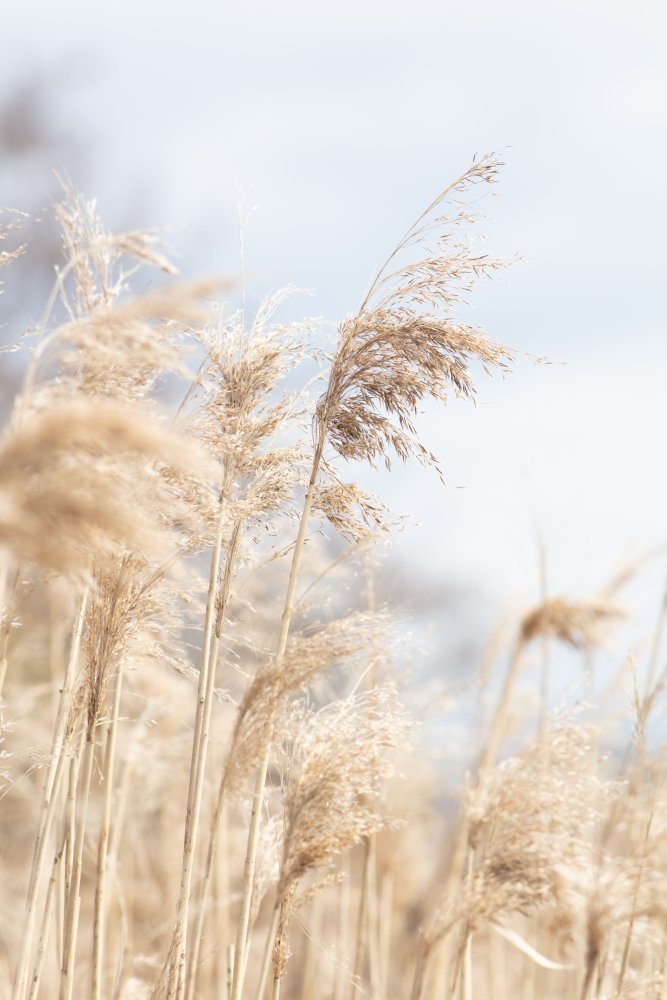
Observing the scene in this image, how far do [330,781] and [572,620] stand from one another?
2373 millimetres

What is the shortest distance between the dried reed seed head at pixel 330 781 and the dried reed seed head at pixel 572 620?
217 centimetres

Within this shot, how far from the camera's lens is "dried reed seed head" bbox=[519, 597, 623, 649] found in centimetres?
417

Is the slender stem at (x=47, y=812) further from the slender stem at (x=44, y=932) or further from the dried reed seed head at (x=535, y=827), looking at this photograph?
the dried reed seed head at (x=535, y=827)

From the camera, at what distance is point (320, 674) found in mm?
2000

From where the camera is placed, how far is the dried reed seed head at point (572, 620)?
4168 mm

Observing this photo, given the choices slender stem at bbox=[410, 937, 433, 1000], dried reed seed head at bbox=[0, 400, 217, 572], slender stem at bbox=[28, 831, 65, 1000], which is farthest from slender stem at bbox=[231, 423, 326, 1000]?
dried reed seed head at bbox=[0, 400, 217, 572]

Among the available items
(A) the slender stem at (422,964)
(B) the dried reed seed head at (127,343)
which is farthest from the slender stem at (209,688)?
(A) the slender stem at (422,964)

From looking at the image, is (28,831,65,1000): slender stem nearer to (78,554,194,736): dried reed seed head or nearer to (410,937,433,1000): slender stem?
(78,554,194,736): dried reed seed head

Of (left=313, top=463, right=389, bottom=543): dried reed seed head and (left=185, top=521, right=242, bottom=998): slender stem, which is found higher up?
(left=313, top=463, right=389, bottom=543): dried reed seed head

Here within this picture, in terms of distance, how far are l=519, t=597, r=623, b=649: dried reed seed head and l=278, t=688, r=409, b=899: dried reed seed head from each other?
2.17m

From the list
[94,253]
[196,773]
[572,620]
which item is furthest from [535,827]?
[572,620]

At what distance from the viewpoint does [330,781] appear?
6.75 feet

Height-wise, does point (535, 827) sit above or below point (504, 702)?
below

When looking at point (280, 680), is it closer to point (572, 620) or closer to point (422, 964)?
point (422, 964)
